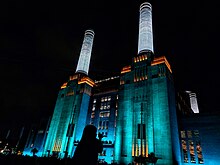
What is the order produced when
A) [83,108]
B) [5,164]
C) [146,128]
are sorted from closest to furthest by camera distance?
[5,164] → [146,128] → [83,108]

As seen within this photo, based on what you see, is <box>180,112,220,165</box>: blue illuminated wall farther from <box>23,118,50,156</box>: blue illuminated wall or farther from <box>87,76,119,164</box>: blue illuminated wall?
<box>23,118,50,156</box>: blue illuminated wall

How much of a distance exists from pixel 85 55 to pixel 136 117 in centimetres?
5295

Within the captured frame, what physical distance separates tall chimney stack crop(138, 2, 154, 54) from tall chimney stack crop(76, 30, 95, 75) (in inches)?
1279

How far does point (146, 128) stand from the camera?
47375mm

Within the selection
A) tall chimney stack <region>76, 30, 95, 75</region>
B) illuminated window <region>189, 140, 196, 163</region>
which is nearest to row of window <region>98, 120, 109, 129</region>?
tall chimney stack <region>76, 30, 95, 75</region>

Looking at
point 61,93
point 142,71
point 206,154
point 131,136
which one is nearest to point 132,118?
point 131,136

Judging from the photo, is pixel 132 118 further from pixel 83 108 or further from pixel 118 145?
pixel 83 108

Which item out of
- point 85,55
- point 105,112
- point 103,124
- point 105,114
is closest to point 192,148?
point 103,124

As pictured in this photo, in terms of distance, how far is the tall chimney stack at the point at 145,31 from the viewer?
67.1 meters

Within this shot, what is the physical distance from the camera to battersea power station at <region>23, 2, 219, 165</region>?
45219 millimetres

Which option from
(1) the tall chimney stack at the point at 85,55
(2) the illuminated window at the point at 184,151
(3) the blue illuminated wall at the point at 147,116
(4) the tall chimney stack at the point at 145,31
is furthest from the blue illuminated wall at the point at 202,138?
(1) the tall chimney stack at the point at 85,55

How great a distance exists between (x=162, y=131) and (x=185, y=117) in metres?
13.9

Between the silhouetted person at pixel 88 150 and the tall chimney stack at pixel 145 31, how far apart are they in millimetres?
59446

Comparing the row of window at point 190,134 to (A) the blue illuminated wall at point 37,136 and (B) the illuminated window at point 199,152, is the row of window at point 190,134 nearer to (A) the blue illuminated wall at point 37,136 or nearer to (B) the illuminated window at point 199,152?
(B) the illuminated window at point 199,152
